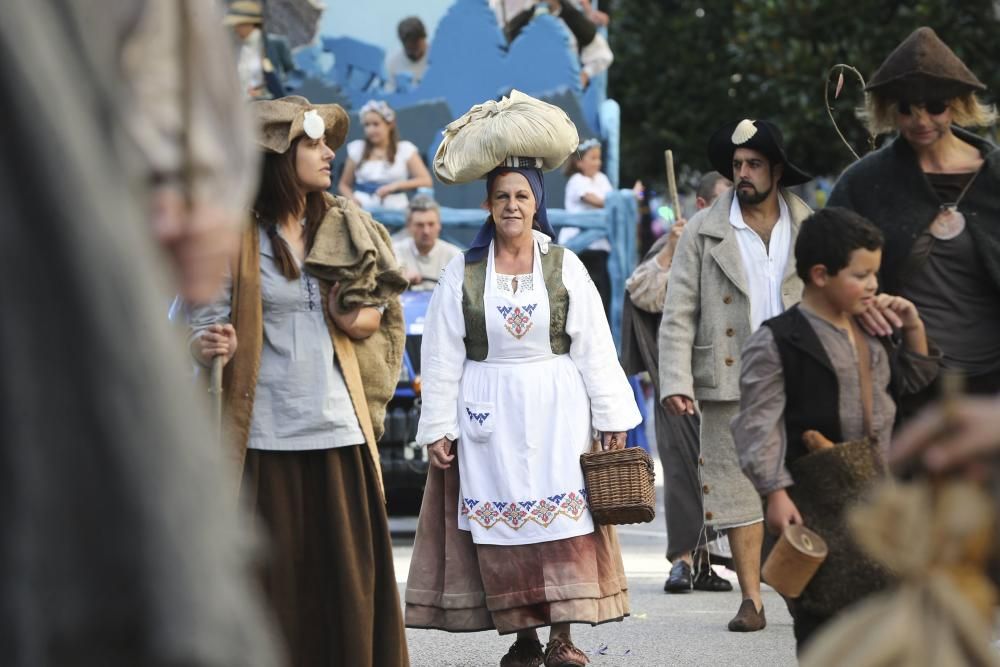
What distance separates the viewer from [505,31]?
18.1 m

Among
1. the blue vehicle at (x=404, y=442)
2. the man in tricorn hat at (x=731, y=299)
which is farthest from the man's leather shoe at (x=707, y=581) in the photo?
the blue vehicle at (x=404, y=442)

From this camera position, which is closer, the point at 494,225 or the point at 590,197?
the point at 494,225

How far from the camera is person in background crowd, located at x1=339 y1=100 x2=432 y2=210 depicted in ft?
52.4

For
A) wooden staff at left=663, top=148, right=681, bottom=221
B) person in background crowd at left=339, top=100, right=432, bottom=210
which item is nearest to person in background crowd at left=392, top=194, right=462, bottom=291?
person in background crowd at left=339, top=100, right=432, bottom=210

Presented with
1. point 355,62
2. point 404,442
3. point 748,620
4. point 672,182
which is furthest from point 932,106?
point 355,62

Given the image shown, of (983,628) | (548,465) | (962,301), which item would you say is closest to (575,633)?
(548,465)

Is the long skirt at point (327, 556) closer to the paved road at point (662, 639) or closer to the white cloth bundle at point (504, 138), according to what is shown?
the paved road at point (662, 639)

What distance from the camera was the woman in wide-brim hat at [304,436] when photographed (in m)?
6.07

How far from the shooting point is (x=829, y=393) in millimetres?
5094

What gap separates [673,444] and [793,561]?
533cm

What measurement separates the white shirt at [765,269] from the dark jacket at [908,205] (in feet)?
6.82

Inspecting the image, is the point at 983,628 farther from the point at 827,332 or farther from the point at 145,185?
the point at 827,332

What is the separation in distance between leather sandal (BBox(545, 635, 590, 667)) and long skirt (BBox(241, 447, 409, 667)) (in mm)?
1152

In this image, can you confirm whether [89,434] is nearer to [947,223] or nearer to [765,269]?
[947,223]
